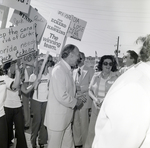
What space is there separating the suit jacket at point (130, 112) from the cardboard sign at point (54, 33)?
181 cm

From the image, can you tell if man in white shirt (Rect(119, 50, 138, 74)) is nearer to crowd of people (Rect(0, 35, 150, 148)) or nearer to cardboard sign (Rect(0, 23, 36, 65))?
crowd of people (Rect(0, 35, 150, 148))

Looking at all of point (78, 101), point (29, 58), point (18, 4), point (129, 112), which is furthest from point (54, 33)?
point (129, 112)

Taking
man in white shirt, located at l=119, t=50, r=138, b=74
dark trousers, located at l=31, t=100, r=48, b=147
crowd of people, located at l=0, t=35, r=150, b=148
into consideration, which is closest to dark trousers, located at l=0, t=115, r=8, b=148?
crowd of people, located at l=0, t=35, r=150, b=148

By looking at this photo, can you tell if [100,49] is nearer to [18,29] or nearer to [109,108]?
[18,29]

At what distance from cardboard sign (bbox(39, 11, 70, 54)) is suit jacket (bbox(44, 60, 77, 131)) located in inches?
18.7

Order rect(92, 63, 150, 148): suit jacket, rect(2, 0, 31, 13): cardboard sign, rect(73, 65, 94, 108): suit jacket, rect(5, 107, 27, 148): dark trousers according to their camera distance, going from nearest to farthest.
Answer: rect(92, 63, 150, 148): suit jacket, rect(2, 0, 31, 13): cardboard sign, rect(5, 107, 27, 148): dark trousers, rect(73, 65, 94, 108): suit jacket

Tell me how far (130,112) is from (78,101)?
1590 mm

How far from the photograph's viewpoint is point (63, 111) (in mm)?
2154

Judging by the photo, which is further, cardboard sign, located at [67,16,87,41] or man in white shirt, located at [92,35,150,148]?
cardboard sign, located at [67,16,87,41]

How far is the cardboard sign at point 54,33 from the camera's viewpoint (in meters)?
2.55

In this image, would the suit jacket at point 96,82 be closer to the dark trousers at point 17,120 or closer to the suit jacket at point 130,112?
the dark trousers at point 17,120

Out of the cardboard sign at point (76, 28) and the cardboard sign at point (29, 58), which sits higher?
the cardboard sign at point (76, 28)

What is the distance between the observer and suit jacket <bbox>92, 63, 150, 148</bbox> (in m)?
0.74

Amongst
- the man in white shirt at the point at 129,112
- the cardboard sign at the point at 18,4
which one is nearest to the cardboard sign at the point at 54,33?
the cardboard sign at the point at 18,4
